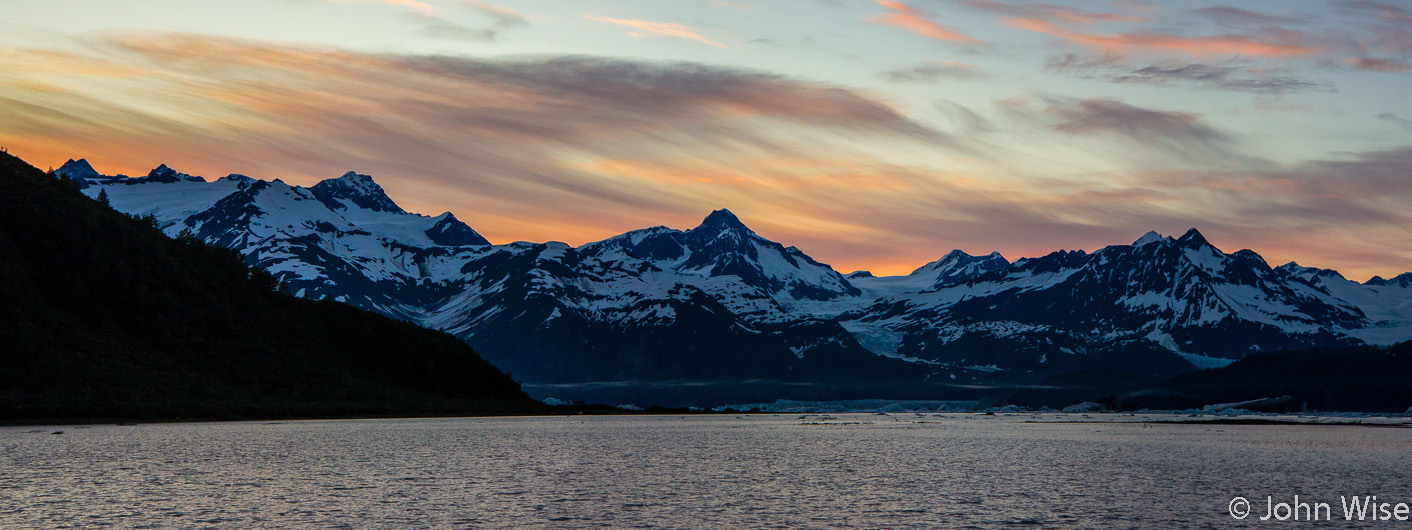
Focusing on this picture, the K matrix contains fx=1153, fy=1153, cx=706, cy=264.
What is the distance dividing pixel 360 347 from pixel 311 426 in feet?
222

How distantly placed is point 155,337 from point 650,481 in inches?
4461

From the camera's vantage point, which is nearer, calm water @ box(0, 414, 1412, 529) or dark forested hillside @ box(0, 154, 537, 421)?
calm water @ box(0, 414, 1412, 529)

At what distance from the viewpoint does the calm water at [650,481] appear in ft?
147

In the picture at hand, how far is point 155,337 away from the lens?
494 ft

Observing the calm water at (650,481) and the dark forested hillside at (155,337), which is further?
the dark forested hillside at (155,337)

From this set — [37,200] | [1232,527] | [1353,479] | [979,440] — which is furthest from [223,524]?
[37,200]

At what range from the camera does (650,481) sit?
6062 centimetres

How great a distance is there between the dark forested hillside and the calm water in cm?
3255

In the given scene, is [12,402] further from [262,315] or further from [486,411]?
[486,411]

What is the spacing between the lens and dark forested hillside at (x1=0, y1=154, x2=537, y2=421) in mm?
129375

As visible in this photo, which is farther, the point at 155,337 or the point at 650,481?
the point at 155,337

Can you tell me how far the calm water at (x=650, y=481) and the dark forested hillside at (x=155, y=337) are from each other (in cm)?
3255

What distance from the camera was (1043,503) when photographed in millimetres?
50438

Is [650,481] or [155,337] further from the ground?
[155,337]
